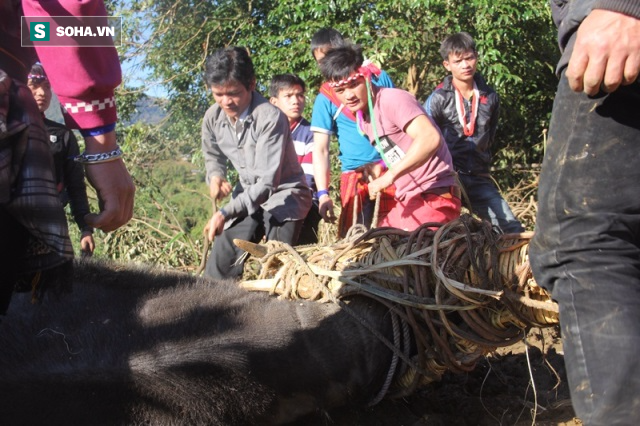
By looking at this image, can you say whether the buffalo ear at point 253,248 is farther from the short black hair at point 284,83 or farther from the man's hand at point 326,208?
the short black hair at point 284,83

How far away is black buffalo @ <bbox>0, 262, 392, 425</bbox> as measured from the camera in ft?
7.30

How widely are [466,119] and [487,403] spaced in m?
2.47

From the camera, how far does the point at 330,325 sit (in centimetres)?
304

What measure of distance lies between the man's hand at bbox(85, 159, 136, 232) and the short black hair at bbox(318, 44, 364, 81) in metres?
2.44

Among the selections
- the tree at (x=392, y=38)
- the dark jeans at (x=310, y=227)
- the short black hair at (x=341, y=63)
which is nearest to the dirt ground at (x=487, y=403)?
the dark jeans at (x=310, y=227)

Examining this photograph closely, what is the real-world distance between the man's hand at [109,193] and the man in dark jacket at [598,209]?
1158 mm

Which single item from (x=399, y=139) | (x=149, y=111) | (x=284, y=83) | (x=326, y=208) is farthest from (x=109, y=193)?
(x=149, y=111)

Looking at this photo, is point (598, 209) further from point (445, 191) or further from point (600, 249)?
point (445, 191)

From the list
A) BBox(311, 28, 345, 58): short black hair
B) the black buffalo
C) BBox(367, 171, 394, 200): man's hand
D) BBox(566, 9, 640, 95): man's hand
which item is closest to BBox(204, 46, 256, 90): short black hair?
BBox(311, 28, 345, 58): short black hair

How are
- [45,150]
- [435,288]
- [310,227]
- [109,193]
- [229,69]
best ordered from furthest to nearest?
[310,227] < [229,69] < [435,288] < [109,193] < [45,150]

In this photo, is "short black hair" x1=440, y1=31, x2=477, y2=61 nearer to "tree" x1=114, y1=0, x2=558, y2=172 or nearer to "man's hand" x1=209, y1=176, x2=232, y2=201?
"man's hand" x1=209, y1=176, x2=232, y2=201

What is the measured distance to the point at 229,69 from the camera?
4.75 meters

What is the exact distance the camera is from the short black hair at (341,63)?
4332 millimetres

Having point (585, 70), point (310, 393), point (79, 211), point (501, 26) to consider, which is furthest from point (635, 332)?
point (501, 26)
